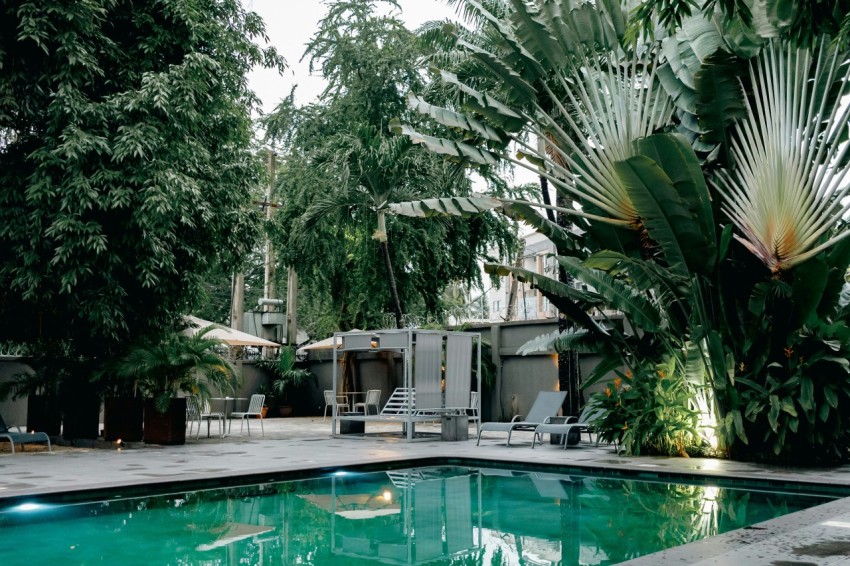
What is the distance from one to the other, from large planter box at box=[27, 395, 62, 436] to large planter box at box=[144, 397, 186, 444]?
2.04 metres

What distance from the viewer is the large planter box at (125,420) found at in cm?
1345

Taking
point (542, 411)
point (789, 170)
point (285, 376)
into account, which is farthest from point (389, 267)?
point (789, 170)

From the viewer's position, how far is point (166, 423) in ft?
43.9

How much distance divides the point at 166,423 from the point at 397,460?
479cm

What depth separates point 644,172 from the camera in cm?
927

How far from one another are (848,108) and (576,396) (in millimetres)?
7367

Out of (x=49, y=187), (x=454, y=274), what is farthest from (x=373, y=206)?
(x=49, y=187)

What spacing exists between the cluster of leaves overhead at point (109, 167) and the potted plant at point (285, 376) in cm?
1013

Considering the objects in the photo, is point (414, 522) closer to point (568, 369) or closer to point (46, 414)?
point (568, 369)

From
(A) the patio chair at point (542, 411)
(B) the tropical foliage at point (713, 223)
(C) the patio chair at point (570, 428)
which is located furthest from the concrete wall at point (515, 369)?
(B) the tropical foliage at point (713, 223)

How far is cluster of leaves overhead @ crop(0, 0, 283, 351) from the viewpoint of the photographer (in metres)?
A: 11.6

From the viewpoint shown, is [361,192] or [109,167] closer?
[109,167]

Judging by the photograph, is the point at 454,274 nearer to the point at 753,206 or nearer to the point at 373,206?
the point at 373,206

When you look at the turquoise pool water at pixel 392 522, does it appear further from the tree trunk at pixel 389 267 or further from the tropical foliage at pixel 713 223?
the tree trunk at pixel 389 267
